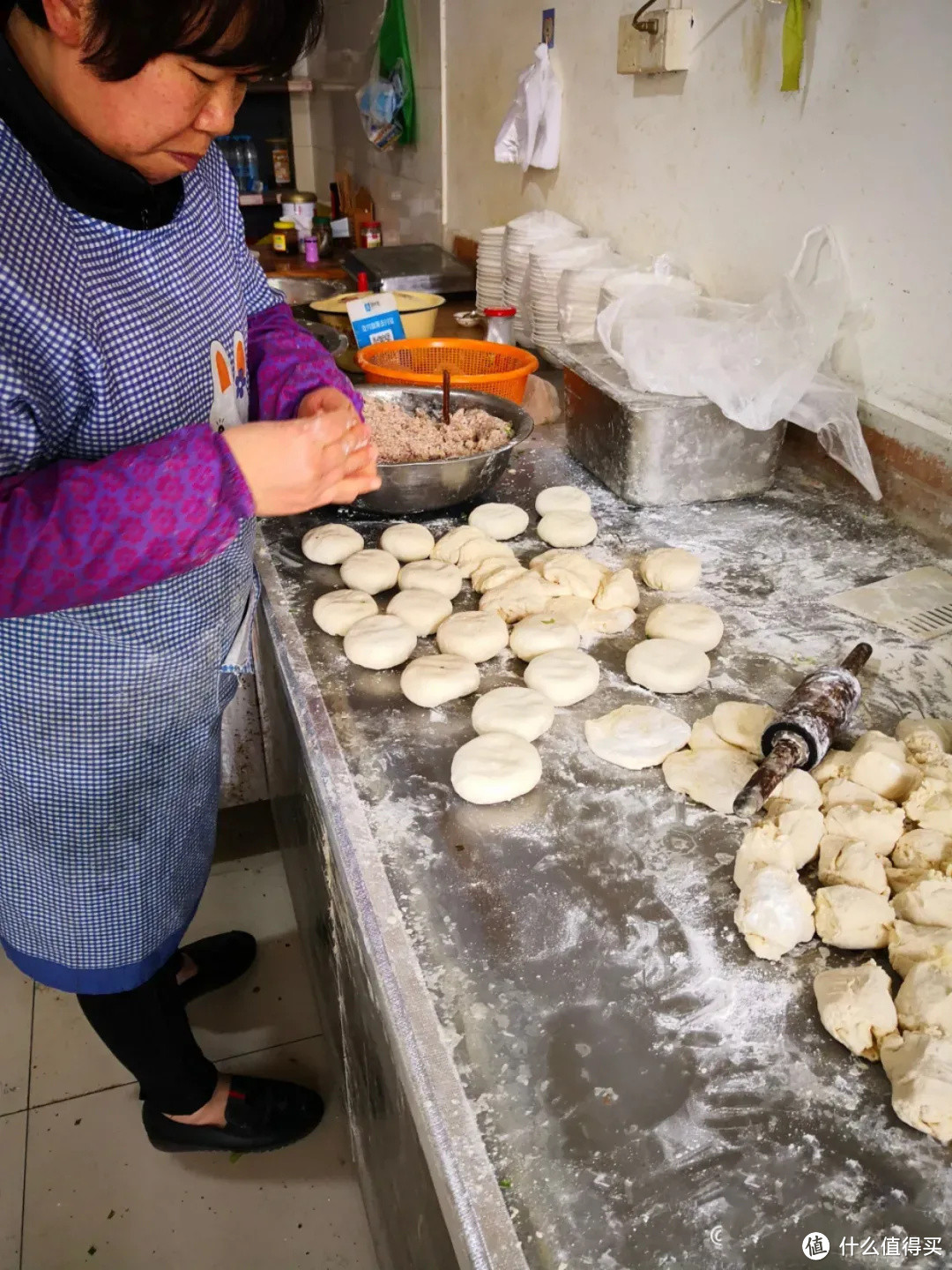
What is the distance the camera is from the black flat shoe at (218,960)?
200 centimetres

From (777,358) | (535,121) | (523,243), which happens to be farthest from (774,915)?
(535,121)

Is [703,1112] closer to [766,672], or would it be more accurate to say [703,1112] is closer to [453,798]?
[453,798]

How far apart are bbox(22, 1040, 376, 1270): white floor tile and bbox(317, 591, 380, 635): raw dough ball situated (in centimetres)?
105

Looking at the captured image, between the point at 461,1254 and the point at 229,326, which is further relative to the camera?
the point at 229,326

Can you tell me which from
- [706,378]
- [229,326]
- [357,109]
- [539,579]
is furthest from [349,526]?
[357,109]

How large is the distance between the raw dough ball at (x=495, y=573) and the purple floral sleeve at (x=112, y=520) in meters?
0.73

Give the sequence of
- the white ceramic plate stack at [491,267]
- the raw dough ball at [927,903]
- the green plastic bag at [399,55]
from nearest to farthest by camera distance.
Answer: the raw dough ball at [927,903] < the white ceramic plate stack at [491,267] < the green plastic bag at [399,55]

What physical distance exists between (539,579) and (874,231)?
898 mm

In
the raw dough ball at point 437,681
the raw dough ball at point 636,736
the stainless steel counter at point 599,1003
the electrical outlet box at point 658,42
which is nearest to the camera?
the stainless steel counter at point 599,1003

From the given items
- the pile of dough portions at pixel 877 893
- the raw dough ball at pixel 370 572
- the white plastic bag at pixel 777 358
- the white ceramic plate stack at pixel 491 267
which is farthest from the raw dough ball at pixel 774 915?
the white ceramic plate stack at pixel 491 267

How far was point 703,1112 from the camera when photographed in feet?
2.56

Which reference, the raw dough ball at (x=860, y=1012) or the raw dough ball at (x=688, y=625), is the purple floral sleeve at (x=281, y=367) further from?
the raw dough ball at (x=860, y=1012)

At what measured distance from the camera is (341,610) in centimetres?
144

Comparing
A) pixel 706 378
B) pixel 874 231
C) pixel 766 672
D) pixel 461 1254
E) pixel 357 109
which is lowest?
pixel 461 1254
